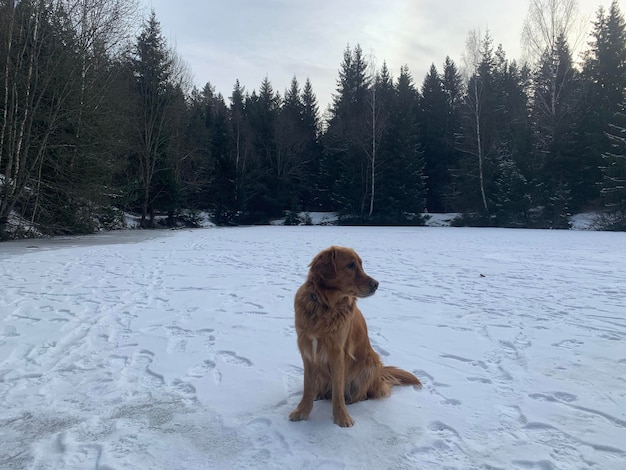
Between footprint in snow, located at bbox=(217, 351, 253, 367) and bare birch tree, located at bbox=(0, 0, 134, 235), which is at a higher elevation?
bare birch tree, located at bbox=(0, 0, 134, 235)

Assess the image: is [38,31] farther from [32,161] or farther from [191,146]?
[191,146]

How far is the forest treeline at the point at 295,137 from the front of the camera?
16.1m

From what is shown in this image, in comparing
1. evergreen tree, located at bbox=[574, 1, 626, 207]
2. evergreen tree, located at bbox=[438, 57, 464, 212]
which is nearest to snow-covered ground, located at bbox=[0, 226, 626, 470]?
evergreen tree, located at bbox=[574, 1, 626, 207]

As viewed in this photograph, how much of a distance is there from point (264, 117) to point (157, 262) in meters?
33.5

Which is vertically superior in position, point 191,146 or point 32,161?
point 191,146

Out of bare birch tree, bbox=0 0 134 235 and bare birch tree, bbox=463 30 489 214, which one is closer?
bare birch tree, bbox=0 0 134 235

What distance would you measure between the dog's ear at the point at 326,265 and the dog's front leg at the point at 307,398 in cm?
61

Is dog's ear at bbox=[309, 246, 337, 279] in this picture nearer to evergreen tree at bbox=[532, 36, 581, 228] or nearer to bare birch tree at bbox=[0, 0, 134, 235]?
bare birch tree at bbox=[0, 0, 134, 235]

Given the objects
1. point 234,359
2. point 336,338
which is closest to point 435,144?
point 234,359

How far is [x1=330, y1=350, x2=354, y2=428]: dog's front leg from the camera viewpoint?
9.29ft

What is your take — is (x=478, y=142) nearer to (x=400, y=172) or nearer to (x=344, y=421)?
(x=400, y=172)

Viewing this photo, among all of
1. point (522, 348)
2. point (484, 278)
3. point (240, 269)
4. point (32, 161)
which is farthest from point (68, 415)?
point (32, 161)

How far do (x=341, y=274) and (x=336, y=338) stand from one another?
47 centimetres

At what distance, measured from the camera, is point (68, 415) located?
2.92 meters
